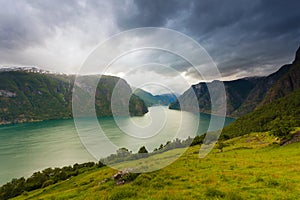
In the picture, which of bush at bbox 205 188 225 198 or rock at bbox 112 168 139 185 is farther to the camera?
rock at bbox 112 168 139 185

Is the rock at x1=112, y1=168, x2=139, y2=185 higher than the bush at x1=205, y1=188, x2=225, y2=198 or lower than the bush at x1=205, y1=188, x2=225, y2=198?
higher

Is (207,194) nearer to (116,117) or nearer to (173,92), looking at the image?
(173,92)

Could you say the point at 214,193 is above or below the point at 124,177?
below

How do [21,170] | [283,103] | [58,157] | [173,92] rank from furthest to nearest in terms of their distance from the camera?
[283,103]
[58,157]
[21,170]
[173,92]

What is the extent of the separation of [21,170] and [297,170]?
97964mm

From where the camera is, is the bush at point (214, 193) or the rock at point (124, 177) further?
the rock at point (124, 177)

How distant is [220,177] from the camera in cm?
1592

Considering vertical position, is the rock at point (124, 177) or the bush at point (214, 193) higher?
the rock at point (124, 177)

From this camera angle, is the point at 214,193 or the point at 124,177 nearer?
the point at 214,193

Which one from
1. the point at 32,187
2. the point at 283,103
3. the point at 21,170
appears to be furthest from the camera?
the point at 283,103

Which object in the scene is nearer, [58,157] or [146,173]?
[146,173]

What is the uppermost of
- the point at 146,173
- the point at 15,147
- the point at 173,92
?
the point at 15,147

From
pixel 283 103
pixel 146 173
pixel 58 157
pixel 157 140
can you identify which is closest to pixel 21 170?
pixel 58 157

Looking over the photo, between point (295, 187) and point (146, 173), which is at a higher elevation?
point (146, 173)
